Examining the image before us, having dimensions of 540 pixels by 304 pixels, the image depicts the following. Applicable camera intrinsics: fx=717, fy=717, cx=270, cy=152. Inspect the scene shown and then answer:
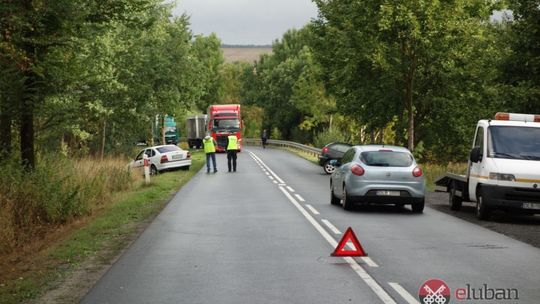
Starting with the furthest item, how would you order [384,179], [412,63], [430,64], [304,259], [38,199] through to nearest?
[430,64] → [412,63] → [384,179] → [38,199] → [304,259]

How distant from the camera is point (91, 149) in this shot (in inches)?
1502

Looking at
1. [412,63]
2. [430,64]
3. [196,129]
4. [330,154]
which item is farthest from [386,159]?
[196,129]

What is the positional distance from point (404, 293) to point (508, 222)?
8767 mm

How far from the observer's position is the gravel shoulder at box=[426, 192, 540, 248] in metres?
13.0

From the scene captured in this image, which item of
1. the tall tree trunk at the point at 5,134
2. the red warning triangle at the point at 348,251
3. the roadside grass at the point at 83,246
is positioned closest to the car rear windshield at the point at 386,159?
the roadside grass at the point at 83,246

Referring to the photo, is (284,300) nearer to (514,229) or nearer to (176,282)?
(176,282)

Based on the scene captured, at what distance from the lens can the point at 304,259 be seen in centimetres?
1013

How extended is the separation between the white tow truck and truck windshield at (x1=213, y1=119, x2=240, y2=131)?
134 feet

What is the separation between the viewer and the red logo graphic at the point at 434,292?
7410mm

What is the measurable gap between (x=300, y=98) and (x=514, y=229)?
66.1 meters

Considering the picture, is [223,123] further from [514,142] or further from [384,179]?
[514,142]

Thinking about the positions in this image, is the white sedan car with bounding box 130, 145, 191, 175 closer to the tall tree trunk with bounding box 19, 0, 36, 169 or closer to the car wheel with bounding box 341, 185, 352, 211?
the tall tree trunk with bounding box 19, 0, 36, 169

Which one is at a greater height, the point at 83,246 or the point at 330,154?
the point at 330,154

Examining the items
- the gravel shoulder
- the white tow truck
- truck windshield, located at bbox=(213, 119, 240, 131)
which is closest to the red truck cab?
truck windshield, located at bbox=(213, 119, 240, 131)
